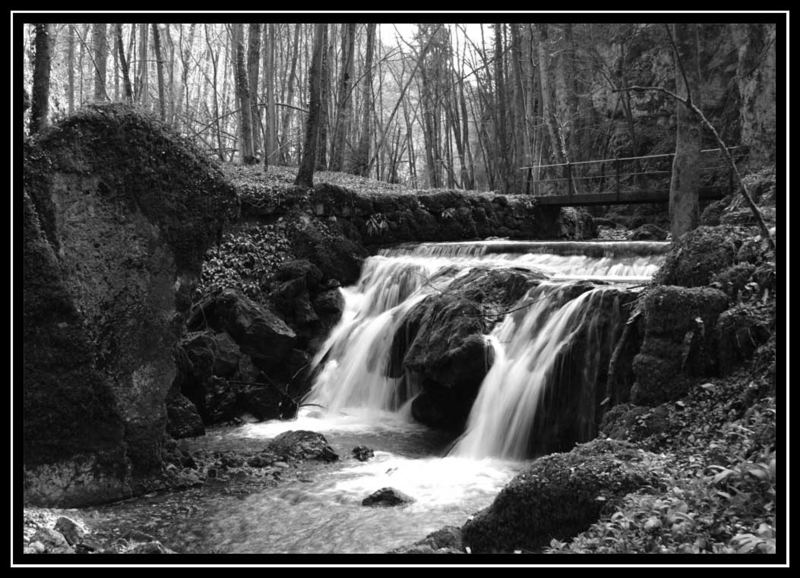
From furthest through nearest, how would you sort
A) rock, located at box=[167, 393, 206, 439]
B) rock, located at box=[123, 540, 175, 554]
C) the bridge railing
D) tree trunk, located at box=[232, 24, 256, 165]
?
the bridge railing < tree trunk, located at box=[232, 24, 256, 165] < rock, located at box=[167, 393, 206, 439] < rock, located at box=[123, 540, 175, 554]

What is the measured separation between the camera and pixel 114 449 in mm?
6168

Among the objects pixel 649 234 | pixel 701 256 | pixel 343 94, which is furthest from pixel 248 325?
pixel 649 234

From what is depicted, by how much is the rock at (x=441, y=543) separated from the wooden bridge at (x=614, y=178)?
485 inches

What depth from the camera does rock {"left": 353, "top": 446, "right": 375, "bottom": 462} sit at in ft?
25.2

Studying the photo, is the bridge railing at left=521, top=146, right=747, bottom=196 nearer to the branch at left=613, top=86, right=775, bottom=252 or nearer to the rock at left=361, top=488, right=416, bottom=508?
the branch at left=613, top=86, right=775, bottom=252

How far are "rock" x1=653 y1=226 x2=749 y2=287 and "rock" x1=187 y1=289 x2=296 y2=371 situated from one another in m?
5.93

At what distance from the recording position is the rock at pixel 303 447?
750 centimetres

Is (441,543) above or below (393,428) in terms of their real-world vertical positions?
above

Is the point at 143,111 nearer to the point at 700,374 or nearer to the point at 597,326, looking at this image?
the point at 597,326

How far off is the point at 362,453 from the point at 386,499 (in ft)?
5.30

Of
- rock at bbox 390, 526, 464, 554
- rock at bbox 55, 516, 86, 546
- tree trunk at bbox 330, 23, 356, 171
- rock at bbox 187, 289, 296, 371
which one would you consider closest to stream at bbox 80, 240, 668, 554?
rock at bbox 55, 516, 86, 546

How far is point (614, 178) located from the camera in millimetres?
24234

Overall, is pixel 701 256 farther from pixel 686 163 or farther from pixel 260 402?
pixel 260 402
